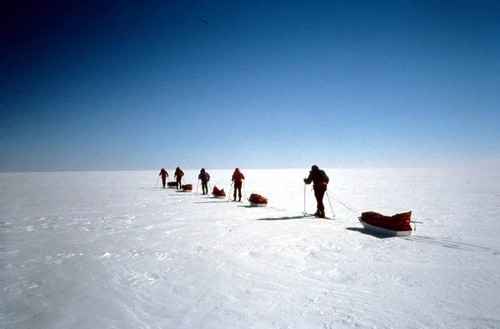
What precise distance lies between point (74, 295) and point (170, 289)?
4.62 feet

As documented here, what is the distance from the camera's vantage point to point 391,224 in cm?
784

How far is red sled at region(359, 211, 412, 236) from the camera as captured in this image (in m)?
7.69

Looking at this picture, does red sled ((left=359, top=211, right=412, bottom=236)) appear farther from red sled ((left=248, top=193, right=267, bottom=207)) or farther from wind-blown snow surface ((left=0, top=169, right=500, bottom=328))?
red sled ((left=248, top=193, right=267, bottom=207))

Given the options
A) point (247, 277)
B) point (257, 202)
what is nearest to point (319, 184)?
point (257, 202)

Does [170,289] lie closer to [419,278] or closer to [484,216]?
[419,278]

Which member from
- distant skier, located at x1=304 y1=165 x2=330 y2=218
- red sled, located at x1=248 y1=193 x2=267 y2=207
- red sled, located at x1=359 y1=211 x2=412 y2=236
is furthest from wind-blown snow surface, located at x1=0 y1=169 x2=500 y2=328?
red sled, located at x1=248 y1=193 x2=267 y2=207

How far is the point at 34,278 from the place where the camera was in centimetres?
502

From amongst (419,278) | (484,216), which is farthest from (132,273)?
(484,216)

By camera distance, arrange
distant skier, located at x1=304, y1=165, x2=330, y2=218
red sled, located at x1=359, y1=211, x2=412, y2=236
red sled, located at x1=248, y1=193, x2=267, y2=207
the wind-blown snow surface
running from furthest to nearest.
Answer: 1. red sled, located at x1=248, y1=193, x2=267, y2=207
2. distant skier, located at x1=304, y1=165, x2=330, y2=218
3. red sled, located at x1=359, y1=211, x2=412, y2=236
4. the wind-blown snow surface

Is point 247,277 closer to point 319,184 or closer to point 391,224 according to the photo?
point 391,224

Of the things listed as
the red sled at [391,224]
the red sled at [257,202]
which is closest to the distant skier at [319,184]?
the red sled at [391,224]

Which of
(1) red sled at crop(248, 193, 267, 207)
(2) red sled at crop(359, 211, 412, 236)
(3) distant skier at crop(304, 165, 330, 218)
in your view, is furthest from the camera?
(1) red sled at crop(248, 193, 267, 207)

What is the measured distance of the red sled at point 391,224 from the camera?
7691 millimetres

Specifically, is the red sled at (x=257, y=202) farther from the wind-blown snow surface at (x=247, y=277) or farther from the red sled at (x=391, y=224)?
Result: the red sled at (x=391, y=224)
